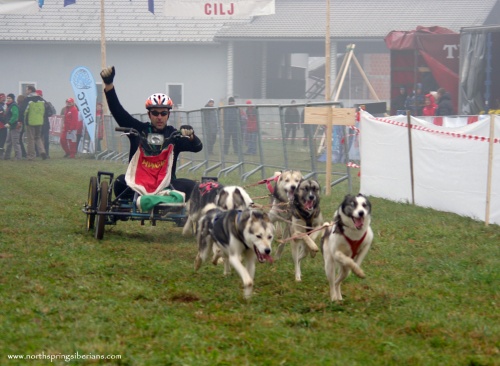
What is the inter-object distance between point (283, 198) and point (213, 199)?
82 cm

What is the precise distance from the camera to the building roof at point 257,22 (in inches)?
1651

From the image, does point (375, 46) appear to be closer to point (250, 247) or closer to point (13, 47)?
point (13, 47)

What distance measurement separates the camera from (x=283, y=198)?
31.6 ft

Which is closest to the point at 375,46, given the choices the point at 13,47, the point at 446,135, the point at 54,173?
the point at 13,47

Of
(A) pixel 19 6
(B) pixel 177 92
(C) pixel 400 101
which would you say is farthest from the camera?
(B) pixel 177 92

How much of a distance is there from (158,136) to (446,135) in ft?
16.0

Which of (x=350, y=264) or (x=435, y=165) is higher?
(x=435, y=165)

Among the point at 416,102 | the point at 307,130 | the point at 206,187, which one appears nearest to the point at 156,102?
the point at 206,187

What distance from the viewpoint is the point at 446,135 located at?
13.2m

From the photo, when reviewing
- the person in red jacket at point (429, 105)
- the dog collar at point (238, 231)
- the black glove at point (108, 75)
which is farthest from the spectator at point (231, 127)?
the dog collar at point (238, 231)

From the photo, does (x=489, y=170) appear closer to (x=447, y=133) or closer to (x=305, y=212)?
(x=447, y=133)

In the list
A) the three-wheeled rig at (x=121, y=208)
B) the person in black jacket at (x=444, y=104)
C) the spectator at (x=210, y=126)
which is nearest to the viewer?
the three-wheeled rig at (x=121, y=208)

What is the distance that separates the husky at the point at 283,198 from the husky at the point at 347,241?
64.9 inches

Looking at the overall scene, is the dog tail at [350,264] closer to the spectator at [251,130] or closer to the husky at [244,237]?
the husky at [244,237]
